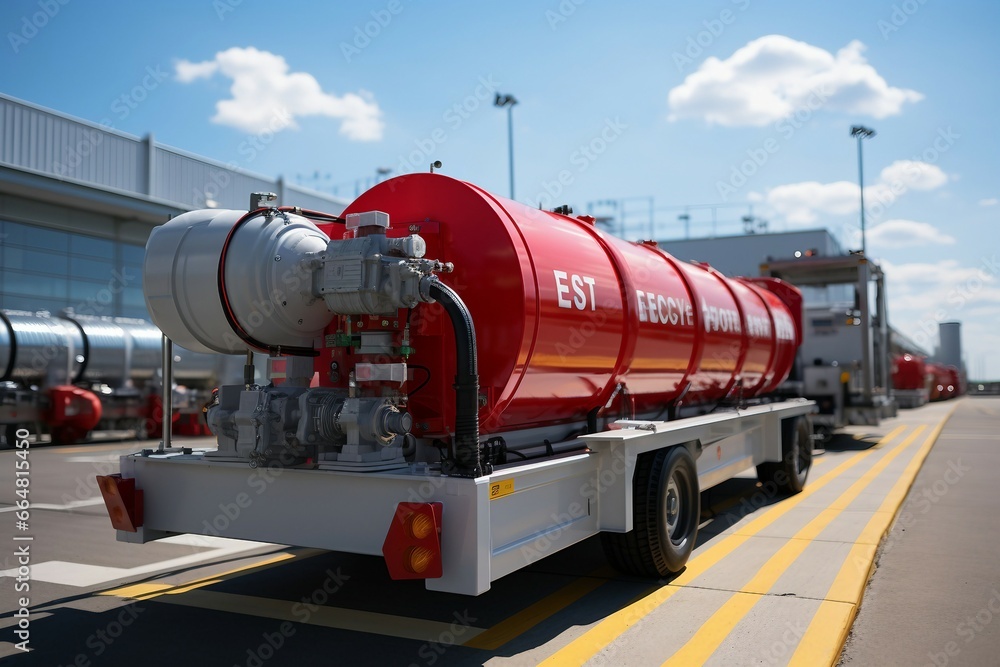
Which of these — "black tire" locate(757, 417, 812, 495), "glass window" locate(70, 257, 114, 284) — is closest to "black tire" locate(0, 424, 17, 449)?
"glass window" locate(70, 257, 114, 284)

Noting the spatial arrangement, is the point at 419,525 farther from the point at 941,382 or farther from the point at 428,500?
the point at 941,382

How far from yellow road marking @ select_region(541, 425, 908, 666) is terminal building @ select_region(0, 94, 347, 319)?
71.1 ft

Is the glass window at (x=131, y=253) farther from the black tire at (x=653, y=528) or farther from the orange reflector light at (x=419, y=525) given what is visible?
the orange reflector light at (x=419, y=525)

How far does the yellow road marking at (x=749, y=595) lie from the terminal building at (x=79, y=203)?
2211 centimetres

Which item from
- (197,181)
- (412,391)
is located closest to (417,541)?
(412,391)

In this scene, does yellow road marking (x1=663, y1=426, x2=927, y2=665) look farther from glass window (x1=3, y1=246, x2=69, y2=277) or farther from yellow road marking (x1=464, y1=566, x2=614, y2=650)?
glass window (x1=3, y1=246, x2=69, y2=277)

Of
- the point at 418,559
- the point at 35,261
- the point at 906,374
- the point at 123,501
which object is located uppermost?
the point at 35,261

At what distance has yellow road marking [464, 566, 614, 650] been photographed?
4715 millimetres

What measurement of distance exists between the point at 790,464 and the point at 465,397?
7.04m

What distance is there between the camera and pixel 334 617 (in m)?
5.18

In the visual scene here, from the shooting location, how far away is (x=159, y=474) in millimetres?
5039

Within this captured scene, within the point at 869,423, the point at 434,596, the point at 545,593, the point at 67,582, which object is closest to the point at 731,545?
the point at 545,593

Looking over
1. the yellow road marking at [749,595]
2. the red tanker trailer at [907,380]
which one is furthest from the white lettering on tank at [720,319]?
the red tanker trailer at [907,380]

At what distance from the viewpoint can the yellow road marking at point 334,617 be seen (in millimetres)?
4859
